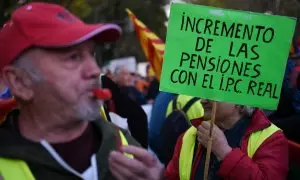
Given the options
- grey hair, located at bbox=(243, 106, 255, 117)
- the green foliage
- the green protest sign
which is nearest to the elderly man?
the green protest sign

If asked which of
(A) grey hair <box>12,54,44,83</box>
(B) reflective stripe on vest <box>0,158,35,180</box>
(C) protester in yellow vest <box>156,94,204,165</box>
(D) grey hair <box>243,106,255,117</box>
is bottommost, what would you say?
(C) protester in yellow vest <box>156,94,204,165</box>

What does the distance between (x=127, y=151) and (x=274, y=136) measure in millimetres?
1612

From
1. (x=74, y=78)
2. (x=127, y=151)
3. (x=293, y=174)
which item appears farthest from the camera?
(x=293, y=174)

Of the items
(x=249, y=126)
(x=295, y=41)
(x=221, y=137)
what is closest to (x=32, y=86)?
(x=221, y=137)

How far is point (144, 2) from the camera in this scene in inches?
964

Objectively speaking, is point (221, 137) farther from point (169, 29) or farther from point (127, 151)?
point (127, 151)

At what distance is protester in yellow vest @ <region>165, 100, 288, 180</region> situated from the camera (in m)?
3.28

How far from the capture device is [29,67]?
2215mm

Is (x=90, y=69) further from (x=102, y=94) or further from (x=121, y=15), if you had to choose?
(x=121, y=15)

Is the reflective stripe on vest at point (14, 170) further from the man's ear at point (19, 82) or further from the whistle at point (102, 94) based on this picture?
the whistle at point (102, 94)

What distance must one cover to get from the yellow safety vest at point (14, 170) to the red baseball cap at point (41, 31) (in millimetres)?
384

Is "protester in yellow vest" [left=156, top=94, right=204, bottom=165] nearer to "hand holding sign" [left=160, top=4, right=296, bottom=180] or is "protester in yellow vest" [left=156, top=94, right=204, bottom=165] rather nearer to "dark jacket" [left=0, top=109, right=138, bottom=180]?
"hand holding sign" [left=160, top=4, right=296, bottom=180]

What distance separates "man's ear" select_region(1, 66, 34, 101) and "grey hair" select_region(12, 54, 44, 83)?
2cm

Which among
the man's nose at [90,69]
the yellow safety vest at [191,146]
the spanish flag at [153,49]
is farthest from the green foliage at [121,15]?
the man's nose at [90,69]
